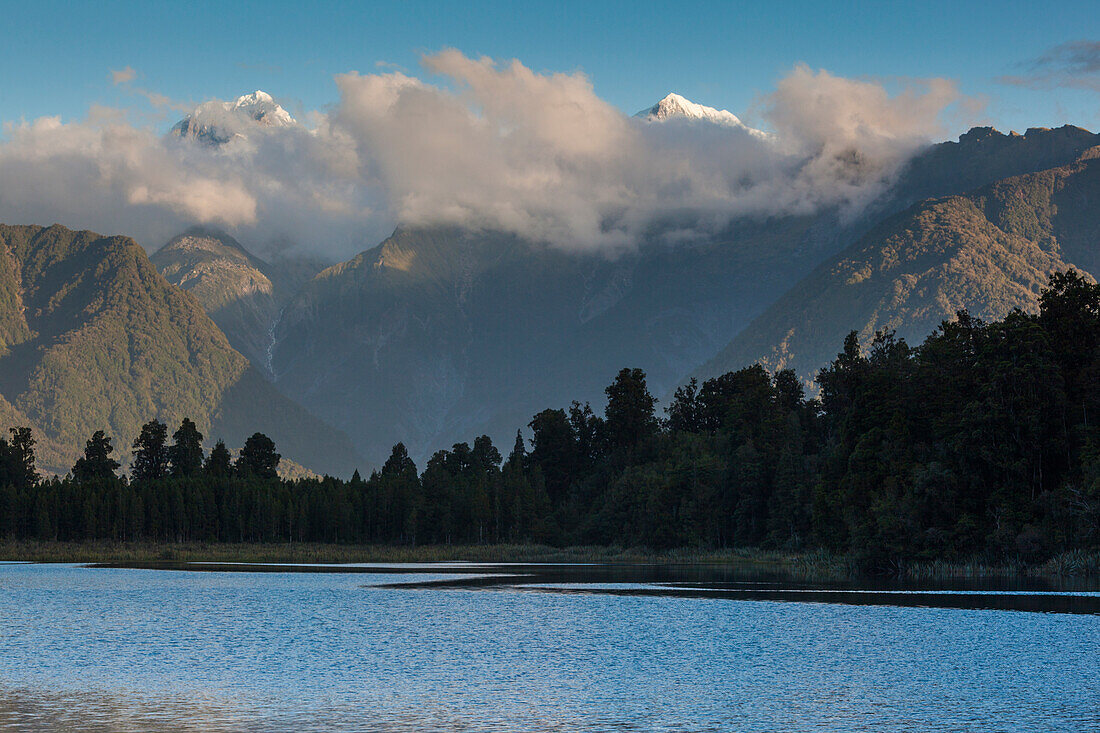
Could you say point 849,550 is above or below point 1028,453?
below

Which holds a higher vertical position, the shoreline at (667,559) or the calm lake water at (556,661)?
the calm lake water at (556,661)

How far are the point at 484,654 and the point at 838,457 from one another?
91.5 m

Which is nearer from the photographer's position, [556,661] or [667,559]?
[556,661]

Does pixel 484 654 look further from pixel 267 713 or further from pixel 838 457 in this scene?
pixel 838 457

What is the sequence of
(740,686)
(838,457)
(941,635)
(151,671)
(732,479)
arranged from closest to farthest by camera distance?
(740,686) < (151,671) < (941,635) < (838,457) < (732,479)

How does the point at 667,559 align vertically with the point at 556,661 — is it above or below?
below

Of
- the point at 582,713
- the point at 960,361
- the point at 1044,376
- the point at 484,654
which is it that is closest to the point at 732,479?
the point at 960,361

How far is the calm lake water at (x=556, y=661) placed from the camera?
124 feet

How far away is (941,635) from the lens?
196 feet

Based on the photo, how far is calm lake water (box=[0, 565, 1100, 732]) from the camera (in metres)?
37.9

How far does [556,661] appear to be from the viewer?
51531 millimetres

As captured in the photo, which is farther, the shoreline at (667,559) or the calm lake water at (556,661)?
the shoreline at (667,559)

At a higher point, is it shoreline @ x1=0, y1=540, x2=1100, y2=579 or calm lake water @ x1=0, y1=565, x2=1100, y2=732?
calm lake water @ x1=0, y1=565, x2=1100, y2=732

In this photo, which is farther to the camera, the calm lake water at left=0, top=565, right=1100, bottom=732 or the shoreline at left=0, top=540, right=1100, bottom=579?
the shoreline at left=0, top=540, right=1100, bottom=579
